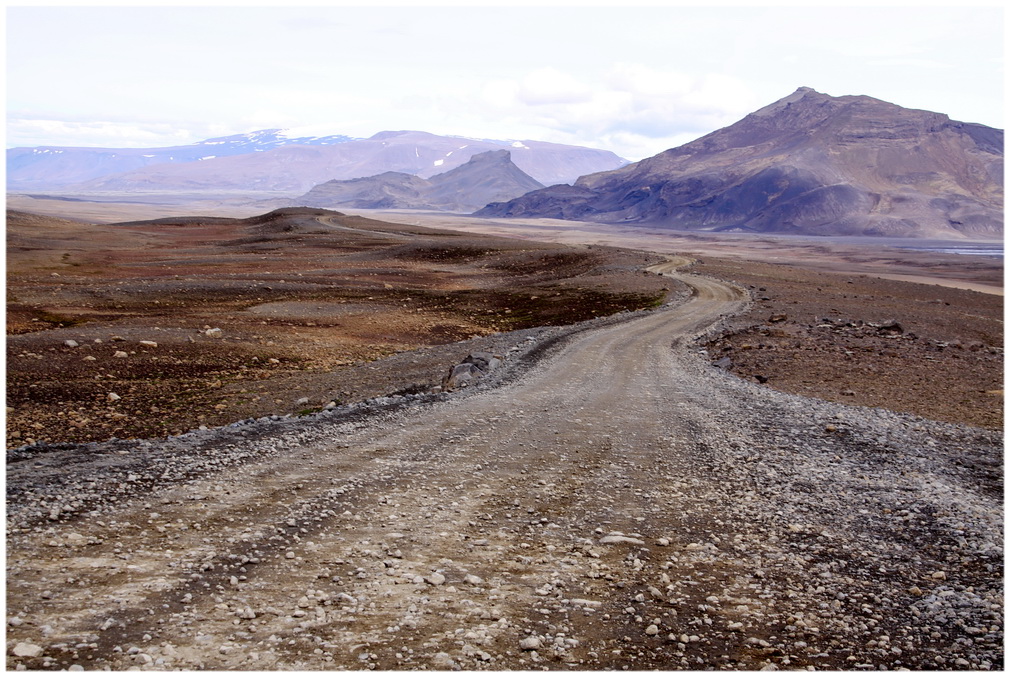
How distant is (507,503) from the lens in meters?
12.0

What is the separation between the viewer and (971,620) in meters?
8.43

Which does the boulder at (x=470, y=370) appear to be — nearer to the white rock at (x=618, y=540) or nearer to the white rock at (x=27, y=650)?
the white rock at (x=618, y=540)

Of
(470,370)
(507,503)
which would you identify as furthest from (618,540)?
(470,370)

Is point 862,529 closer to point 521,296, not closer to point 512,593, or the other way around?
point 512,593

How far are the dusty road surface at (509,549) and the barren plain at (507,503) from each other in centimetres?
5

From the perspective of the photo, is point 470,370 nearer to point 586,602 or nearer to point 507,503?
point 507,503

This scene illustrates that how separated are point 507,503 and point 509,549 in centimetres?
182

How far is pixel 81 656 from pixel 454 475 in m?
7.00

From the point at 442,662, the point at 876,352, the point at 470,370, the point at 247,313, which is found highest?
the point at 876,352

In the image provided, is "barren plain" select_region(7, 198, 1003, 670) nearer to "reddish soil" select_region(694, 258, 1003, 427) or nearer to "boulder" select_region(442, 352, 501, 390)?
"reddish soil" select_region(694, 258, 1003, 427)

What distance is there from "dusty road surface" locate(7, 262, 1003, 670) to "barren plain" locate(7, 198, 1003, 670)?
47 mm

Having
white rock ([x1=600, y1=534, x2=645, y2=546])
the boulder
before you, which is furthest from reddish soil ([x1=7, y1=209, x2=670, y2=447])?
white rock ([x1=600, y1=534, x2=645, y2=546])

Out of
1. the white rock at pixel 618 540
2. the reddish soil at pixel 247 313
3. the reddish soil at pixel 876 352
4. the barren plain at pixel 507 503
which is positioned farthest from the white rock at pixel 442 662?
the reddish soil at pixel 876 352

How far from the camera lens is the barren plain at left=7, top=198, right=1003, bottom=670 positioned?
7969 millimetres
